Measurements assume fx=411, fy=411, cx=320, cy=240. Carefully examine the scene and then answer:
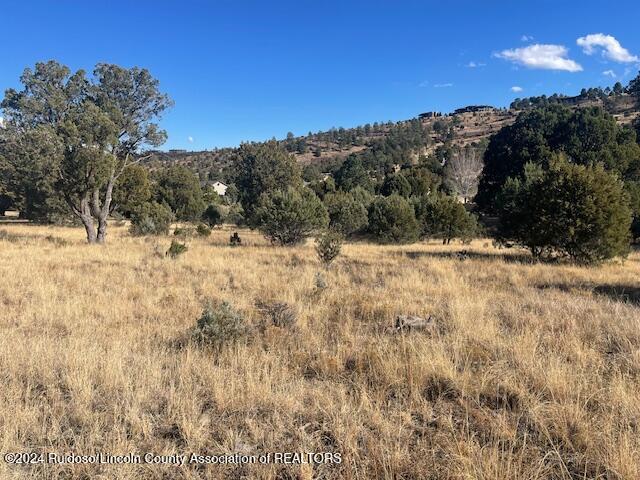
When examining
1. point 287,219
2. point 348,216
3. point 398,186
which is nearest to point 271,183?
point 348,216

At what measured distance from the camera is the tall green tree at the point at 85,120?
63.3 feet

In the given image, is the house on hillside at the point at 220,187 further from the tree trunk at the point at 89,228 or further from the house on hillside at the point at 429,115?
the house on hillside at the point at 429,115

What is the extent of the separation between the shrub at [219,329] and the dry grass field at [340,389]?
21 centimetres

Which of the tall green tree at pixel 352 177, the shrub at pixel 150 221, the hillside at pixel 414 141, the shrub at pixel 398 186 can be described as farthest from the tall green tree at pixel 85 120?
the hillside at pixel 414 141

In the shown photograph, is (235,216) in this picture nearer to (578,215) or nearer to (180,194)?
(180,194)

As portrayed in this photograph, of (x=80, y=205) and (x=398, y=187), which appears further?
(x=398, y=187)

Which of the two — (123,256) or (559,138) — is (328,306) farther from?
(559,138)

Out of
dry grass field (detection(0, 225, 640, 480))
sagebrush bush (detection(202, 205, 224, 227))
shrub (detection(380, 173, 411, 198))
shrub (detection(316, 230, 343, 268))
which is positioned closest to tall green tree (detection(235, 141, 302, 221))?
sagebrush bush (detection(202, 205, 224, 227))

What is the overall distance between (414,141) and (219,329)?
89.0 meters

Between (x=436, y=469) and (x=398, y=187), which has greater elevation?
(x=398, y=187)

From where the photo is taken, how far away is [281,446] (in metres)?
2.99

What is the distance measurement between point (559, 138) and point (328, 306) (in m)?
49.7

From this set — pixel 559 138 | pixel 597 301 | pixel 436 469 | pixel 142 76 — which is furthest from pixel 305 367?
pixel 559 138

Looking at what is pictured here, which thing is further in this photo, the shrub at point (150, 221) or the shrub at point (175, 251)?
the shrub at point (150, 221)
